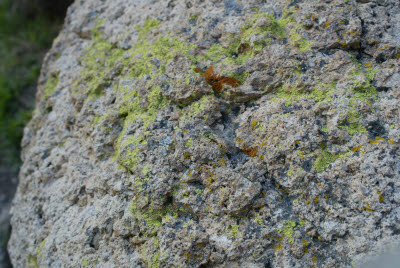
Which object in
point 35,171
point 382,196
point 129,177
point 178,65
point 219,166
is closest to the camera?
point 382,196

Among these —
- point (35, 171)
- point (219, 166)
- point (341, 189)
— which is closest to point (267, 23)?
point (219, 166)

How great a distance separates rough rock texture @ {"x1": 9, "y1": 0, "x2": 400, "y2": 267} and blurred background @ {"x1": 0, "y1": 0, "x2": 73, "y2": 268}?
7.64 feet

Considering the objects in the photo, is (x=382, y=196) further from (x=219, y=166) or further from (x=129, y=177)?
(x=129, y=177)

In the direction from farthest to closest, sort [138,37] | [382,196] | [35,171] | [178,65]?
A: [35,171]
[138,37]
[178,65]
[382,196]

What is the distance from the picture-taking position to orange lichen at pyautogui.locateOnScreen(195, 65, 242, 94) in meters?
1.87

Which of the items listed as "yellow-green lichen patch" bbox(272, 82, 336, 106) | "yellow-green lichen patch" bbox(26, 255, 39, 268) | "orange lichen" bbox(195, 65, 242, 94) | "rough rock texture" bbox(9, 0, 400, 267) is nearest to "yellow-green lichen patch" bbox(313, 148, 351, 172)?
"rough rock texture" bbox(9, 0, 400, 267)

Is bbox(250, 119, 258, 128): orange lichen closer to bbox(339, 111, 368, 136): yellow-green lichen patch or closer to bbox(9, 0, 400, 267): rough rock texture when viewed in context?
bbox(9, 0, 400, 267): rough rock texture

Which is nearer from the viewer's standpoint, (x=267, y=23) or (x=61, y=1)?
(x=267, y=23)

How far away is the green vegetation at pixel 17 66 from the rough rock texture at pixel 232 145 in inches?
95.9

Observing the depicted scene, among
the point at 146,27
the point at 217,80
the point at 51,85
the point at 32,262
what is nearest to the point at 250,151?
the point at 217,80

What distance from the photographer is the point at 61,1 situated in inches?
183

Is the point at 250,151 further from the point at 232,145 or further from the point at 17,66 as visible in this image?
the point at 17,66

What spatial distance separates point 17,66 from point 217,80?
170 inches

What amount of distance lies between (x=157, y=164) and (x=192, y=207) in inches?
12.0
